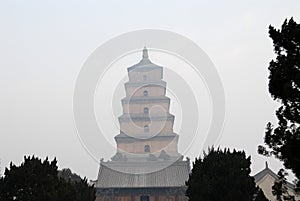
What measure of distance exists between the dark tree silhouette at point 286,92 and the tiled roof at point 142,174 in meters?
26.5

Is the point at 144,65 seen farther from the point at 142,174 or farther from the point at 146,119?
the point at 142,174

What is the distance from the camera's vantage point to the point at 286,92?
8.77 metres

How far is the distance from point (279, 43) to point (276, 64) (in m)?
0.47

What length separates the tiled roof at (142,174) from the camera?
116 ft

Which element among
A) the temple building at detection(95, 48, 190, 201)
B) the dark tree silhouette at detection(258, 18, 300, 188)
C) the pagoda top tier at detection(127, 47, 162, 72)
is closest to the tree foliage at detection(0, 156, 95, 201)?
the dark tree silhouette at detection(258, 18, 300, 188)

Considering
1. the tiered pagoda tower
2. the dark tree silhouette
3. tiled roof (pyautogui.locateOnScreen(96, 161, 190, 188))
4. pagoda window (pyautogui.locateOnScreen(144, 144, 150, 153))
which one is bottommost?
the dark tree silhouette

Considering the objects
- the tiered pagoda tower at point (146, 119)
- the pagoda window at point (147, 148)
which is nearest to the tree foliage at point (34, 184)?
the tiered pagoda tower at point (146, 119)

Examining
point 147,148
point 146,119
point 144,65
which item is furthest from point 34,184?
point 144,65

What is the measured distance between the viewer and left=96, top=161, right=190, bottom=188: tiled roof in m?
35.4

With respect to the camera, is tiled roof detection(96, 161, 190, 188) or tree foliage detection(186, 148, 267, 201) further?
tiled roof detection(96, 161, 190, 188)

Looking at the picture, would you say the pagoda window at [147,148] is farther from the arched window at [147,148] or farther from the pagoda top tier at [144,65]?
the pagoda top tier at [144,65]

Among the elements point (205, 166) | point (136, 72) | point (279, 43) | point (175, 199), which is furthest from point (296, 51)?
point (136, 72)

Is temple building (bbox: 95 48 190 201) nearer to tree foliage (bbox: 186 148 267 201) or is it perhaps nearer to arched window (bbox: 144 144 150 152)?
arched window (bbox: 144 144 150 152)

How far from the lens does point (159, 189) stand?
115 ft
